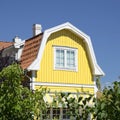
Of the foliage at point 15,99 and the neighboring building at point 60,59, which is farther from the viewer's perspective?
the neighboring building at point 60,59

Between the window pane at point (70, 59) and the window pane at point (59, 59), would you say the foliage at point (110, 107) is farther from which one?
the window pane at point (70, 59)

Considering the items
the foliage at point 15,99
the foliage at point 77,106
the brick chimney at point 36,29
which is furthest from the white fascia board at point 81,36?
the foliage at point 77,106

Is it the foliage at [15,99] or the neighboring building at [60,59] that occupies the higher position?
the neighboring building at [60,59]

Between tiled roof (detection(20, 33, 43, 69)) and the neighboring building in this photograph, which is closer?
the neighboring building

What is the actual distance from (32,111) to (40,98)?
0.81 meters

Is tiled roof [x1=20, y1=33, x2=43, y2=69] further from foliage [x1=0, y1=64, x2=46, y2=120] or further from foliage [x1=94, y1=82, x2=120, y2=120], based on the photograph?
foliage [x1=94, y1=82, x2=120, y2=120]

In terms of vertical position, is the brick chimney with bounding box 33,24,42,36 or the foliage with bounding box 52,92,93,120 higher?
the brick chimney with bounding box 33,24,42,36

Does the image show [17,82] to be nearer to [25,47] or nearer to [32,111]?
[32,111]

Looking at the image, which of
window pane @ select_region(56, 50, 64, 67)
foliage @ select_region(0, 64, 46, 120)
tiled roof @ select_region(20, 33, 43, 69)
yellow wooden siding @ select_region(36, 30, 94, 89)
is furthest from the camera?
window pane @ select_region(56, 50, 64, 67)

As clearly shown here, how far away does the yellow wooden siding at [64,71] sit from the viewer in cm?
2342

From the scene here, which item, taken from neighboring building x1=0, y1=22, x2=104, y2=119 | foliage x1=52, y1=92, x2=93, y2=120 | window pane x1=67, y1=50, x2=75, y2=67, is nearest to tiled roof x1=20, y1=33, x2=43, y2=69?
neighboring building x1=0, y1=22, x2=104, y2=119

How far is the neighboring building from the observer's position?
2292cm

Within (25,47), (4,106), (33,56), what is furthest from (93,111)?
(25,47)

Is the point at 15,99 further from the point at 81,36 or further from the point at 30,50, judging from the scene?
the point at 81,36
